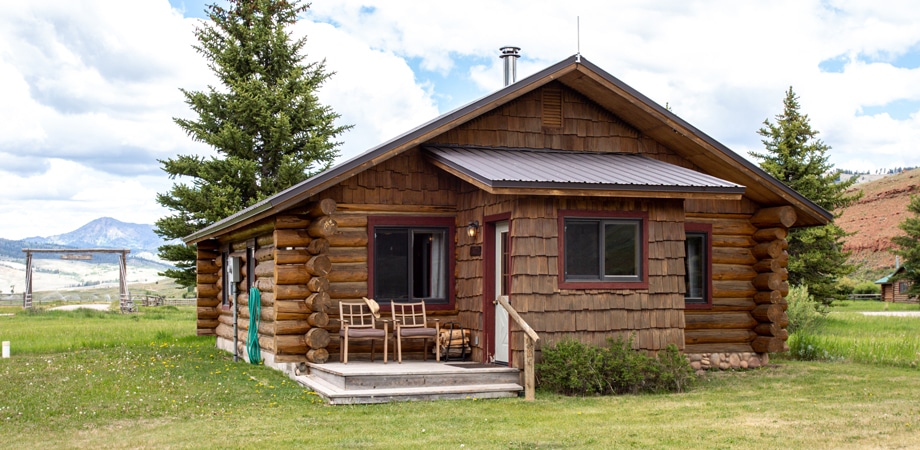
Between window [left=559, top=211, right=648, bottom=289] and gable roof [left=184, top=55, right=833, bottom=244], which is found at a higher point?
gable roof [left=184, top=55, right=833, bottom=244]

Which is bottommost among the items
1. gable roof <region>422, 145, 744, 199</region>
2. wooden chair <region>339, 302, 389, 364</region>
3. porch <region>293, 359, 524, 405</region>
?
porch <region>293, 359, 524, 405</region>

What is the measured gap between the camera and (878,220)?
3947 inches

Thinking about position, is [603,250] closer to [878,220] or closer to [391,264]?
[391,264]

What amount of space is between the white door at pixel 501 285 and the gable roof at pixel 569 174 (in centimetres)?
102

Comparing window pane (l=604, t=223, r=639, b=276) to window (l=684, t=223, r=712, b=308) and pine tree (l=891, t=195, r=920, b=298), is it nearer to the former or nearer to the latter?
window (l=684, t=223, r=712, b=308)

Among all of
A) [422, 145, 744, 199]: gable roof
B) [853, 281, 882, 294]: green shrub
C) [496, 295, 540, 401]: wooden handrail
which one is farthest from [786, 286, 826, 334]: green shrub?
[853, 281, 882, 294]: green shrub

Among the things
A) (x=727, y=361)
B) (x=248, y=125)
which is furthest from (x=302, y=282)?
(x=248, y=125)

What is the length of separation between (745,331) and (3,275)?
572 feet

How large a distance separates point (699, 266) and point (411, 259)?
5.13m

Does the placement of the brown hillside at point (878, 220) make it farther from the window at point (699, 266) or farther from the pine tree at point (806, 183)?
the window at point (699, 266)

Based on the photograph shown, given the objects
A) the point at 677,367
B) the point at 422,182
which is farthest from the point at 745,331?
the point at 422,182

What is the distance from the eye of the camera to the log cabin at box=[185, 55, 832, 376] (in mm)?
12203

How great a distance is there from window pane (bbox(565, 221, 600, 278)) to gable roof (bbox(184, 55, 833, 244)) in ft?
7.89

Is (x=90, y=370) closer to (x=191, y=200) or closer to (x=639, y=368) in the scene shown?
(x=639, y=368)
